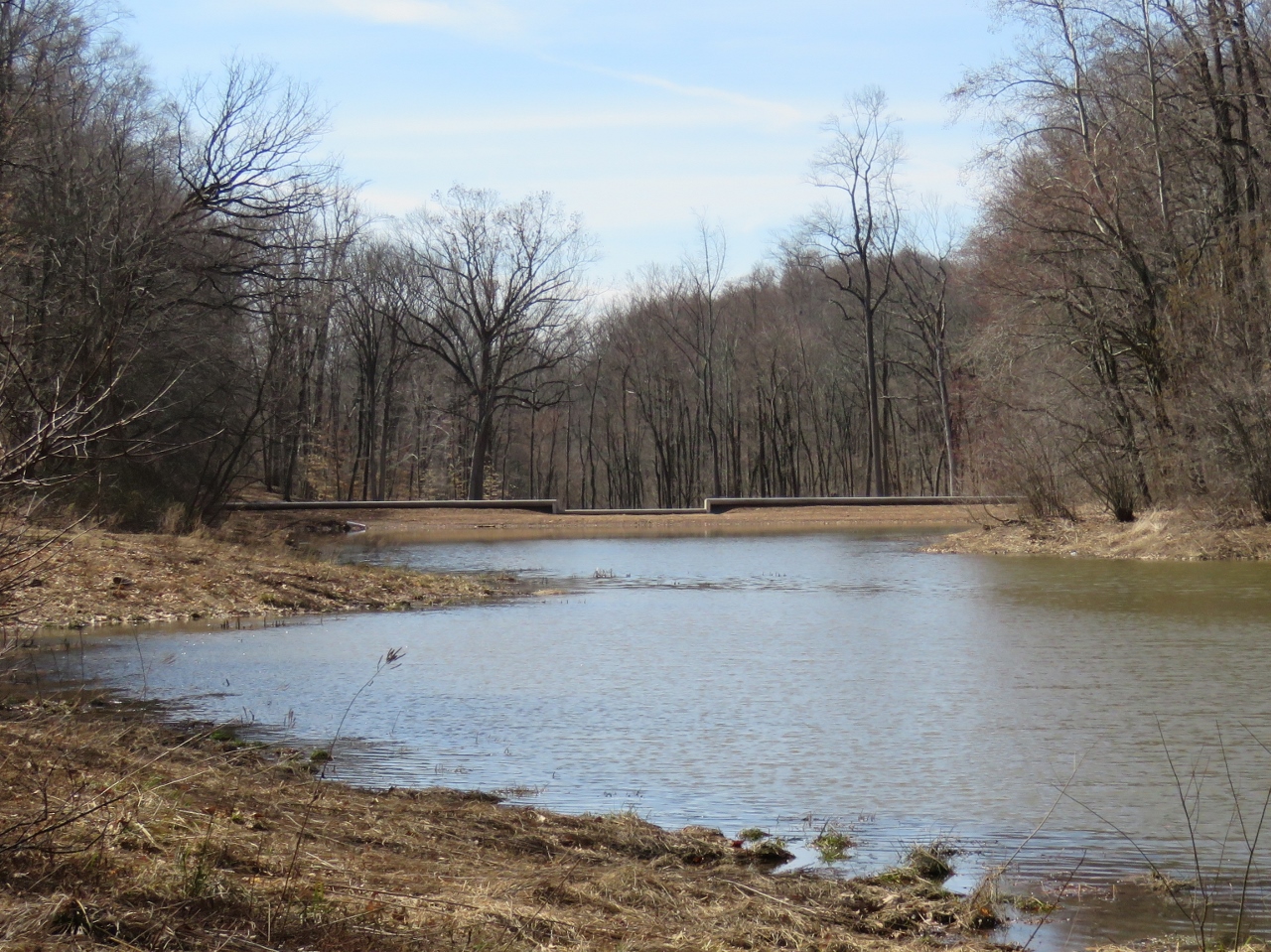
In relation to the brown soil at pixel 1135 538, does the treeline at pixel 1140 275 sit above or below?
above

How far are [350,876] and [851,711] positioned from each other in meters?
6.41

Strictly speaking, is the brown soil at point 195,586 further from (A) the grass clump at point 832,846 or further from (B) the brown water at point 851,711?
(A) the grass clump at point 832,846

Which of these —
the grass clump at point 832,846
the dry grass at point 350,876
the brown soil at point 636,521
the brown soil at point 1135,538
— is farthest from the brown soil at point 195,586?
the brown soil at point 636,521

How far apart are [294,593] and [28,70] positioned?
1633cm

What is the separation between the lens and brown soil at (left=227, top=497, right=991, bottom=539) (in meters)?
46.0

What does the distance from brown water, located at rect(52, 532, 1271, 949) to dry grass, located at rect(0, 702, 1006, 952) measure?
0.79 m

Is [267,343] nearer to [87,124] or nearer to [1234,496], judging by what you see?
[87,124]

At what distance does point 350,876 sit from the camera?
4.63 m

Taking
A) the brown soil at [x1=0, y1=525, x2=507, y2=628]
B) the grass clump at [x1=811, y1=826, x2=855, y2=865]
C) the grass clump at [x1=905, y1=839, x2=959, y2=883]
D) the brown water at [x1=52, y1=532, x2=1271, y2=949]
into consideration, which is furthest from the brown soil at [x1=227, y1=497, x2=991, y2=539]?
the grass clump at [x1=905, y1=839, x2=959, y2=883]

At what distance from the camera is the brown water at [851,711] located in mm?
6789

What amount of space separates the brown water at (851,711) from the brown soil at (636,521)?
25.7 metres

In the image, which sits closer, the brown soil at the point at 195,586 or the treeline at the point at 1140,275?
the brown soil at the point at 195,586

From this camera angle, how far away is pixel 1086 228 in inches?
1147

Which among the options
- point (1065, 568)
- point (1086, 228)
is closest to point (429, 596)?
point (1065, 568)
